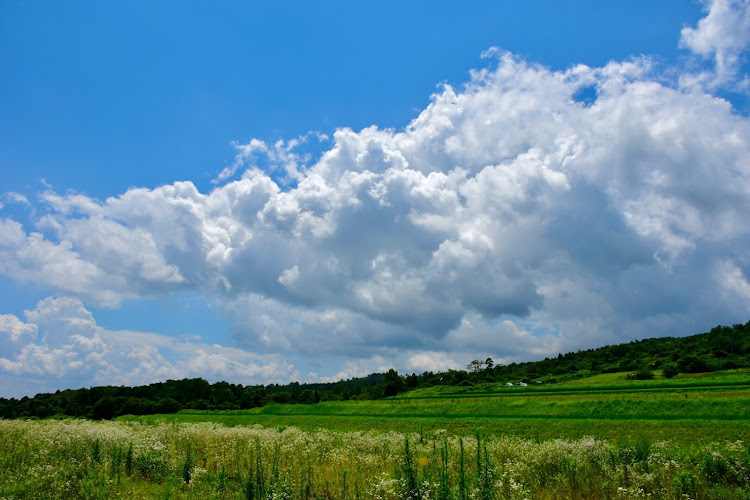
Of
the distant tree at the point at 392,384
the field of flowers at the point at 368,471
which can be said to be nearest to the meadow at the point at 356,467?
the field of flowers at the point at 368,471

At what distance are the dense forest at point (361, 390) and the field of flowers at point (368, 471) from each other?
73.3 m

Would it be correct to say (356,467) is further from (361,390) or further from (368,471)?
(361,390)

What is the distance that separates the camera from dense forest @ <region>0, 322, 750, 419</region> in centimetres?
8800

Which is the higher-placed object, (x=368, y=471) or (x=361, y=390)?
(x=368, y=471)

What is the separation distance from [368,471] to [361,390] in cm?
11226

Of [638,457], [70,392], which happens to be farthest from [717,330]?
[70,392]

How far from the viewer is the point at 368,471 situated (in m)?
16.3

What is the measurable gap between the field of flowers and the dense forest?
240 ft

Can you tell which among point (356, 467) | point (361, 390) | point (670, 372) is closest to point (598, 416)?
point (356, 467)

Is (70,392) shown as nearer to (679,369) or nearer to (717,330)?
(679,369)

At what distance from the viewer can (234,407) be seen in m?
105

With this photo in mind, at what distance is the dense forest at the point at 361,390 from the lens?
8800 cm

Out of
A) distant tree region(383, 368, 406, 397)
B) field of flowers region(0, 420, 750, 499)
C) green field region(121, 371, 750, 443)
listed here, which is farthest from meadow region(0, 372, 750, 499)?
distant tree region(383, 368, 406, 397)

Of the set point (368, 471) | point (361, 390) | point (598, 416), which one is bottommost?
point (361, 390)
